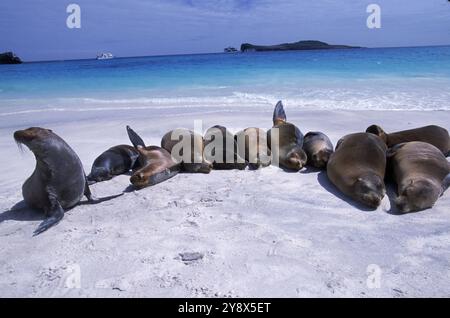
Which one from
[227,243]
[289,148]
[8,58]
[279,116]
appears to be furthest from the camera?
[8,58]

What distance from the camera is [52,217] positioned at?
3.46m

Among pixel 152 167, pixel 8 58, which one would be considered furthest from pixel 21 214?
pixel 8 58

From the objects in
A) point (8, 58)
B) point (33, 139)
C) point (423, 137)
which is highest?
point (8, 58)

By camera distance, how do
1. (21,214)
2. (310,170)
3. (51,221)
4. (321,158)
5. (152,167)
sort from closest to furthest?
1. (51,221)
2. (21,214)
3. (152,167)
4. (321,158)
5. (310,170)

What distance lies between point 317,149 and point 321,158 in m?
0.21

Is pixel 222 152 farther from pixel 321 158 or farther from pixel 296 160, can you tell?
pixel 321 158

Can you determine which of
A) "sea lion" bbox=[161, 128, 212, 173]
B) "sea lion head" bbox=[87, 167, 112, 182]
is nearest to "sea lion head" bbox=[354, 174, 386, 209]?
"sea lion" bbox=[161, 128, 212, 173]

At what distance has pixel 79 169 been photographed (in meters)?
3.85

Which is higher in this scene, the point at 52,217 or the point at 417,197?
the point at 417,197

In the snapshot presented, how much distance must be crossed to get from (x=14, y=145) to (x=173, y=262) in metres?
5.10

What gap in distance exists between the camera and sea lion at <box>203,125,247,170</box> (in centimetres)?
494

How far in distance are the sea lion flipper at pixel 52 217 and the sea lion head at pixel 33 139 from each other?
0.50m

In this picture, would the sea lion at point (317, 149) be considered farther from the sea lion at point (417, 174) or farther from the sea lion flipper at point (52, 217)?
the sea lion flipper at point (52, 217)

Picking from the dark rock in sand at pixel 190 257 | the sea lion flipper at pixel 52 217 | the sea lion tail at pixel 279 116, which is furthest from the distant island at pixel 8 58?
the dark rock in sand at pixel 190 257
